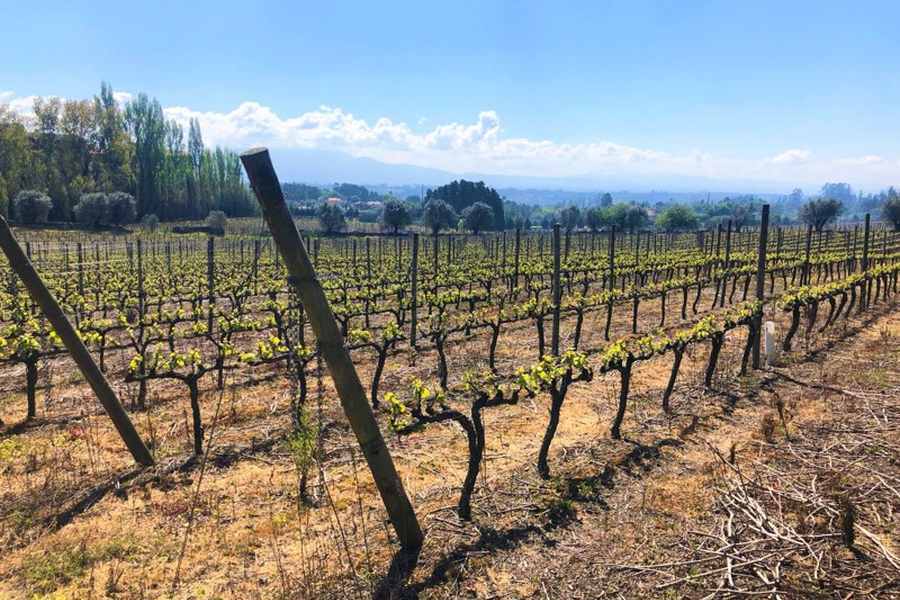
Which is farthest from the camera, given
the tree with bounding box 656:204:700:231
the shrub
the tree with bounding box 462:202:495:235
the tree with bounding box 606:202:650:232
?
the tree with bounding box 656:204:700:231

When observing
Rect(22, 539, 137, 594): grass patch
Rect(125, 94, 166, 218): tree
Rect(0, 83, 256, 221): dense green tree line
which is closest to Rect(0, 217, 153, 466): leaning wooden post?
Rect(22, 539, 137, 594): grass patch

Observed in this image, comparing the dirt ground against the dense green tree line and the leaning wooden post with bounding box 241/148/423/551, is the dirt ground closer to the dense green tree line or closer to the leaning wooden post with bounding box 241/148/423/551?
the leaning wooden post with bounding box 241/148/423/551

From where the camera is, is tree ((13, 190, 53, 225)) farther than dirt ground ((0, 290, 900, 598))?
Yes

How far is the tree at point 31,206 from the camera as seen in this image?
55.7 meters

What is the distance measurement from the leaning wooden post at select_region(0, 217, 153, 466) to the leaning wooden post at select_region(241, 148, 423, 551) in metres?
3.68

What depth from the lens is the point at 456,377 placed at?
36.1 ft

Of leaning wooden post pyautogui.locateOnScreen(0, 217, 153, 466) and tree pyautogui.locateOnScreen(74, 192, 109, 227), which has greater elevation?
tree pyautogui.locateOnScreen(74, 192, 109, 227)

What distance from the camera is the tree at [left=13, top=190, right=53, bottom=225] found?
183 feet

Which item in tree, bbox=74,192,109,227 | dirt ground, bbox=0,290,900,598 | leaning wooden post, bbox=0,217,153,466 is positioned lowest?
dirt ground, bbox=0,290,900,598

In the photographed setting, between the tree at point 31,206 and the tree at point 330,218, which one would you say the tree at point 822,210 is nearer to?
the tree at point 330,218

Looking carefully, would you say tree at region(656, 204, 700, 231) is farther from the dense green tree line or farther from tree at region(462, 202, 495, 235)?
the dense green tree line

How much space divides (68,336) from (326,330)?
13.0 feet

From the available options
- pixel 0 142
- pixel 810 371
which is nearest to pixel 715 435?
pixel 810 371

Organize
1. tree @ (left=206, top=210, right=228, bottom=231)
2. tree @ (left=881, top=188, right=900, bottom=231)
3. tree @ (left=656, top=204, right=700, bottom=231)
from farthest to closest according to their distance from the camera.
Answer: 1. tree @ (left=656, top=204, right=700, bottom=231)
2. tree @ (left=206, top=210, right=228, bottom=231)
3. tree @ (left=881, top=188, right=900, bottom=231)
